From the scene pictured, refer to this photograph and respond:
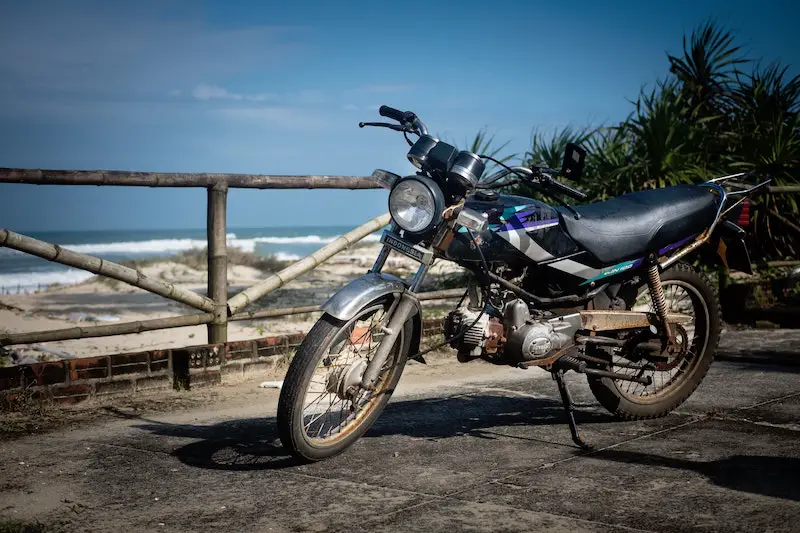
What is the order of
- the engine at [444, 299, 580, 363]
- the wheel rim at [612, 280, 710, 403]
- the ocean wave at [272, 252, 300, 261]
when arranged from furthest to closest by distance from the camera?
the ocean wave at [272, 252, 300, 261]
the wheel rim at [612, 280, 710, 403]
the engine at [444, 299, 580, 363]

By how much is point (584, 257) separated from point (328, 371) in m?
1.27

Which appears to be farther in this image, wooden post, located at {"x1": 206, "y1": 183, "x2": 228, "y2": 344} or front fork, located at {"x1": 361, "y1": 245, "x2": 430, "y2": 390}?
wooden post, located at {"x1": 206, "y1": 183, "x2": 228, "y2": 344}

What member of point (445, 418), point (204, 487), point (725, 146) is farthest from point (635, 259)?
point (725, 146)

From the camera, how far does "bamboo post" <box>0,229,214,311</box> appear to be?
179 inches

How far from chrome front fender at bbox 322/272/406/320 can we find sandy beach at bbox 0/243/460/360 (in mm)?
3746

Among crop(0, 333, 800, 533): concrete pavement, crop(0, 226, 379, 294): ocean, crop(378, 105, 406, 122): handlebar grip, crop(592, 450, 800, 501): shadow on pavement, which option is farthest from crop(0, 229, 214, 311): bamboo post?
crop(0, 226, 379, 294): ocean

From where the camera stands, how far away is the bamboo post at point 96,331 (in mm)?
4625

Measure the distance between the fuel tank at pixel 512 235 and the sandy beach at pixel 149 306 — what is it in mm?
3949

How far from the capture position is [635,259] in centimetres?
419

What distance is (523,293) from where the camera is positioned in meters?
3.90

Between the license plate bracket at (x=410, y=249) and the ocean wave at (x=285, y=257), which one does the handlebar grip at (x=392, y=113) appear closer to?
the license plate bracket at (x=410, y=249)

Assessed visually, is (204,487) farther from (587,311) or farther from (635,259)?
(635,259)

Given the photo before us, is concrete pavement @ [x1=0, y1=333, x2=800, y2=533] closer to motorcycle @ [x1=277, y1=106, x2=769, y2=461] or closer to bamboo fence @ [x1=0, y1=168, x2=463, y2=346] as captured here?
motorcycle @ [x1=277, y1=106, x2=769, y2=461]

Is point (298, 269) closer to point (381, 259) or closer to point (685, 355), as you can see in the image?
point (381, 259)
